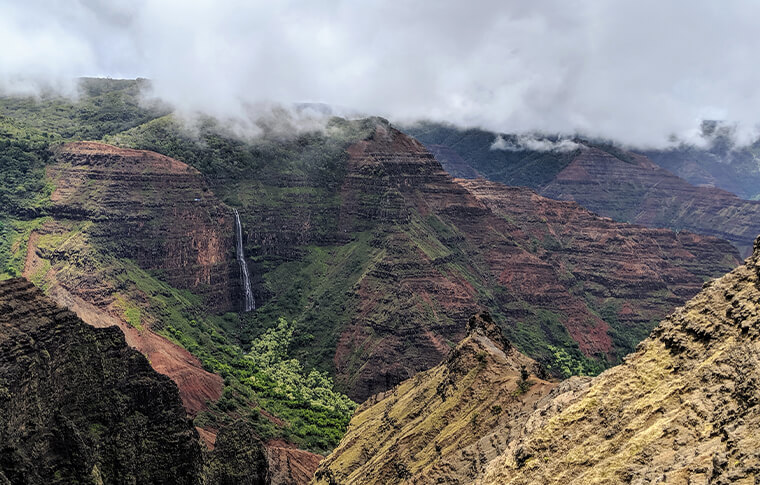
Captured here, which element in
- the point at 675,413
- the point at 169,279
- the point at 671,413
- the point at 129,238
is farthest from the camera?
the point at 169,279

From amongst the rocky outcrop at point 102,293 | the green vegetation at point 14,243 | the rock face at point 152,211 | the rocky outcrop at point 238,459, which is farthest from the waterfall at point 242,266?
the rocky outcrop at point 238,459

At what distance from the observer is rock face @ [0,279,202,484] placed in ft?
181

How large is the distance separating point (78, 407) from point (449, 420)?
30.8m

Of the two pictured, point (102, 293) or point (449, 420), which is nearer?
point (449, 420)

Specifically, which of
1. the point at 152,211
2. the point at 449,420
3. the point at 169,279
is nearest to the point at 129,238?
the point at 152,211

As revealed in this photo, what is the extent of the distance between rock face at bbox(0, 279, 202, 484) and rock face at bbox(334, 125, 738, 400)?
72.3m

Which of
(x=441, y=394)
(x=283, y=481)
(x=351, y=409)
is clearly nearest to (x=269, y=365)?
(x=351, y=409)

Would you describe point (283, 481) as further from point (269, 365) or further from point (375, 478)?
point (269, 365)

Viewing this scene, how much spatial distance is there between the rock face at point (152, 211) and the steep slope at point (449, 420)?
79.7 meters

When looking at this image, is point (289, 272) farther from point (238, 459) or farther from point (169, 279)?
point (238, 459)

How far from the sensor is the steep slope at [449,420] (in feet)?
196

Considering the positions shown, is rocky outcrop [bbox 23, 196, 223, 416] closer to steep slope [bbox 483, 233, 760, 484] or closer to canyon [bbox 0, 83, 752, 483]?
canyon [bbox 0, 83, 752, 483]

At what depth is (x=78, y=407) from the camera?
60188 mm

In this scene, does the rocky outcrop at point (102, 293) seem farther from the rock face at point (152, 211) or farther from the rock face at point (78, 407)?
the rock face at point (78, 407)
